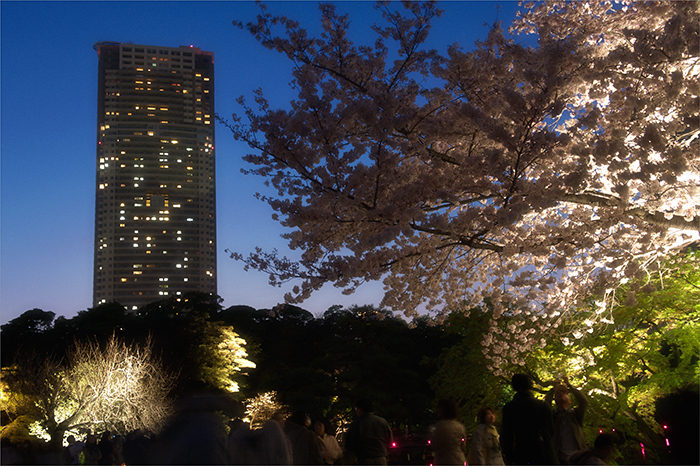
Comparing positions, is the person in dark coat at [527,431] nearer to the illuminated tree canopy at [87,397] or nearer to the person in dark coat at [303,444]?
the person in dark coat at [303,444]

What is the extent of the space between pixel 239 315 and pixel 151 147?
6170 cm

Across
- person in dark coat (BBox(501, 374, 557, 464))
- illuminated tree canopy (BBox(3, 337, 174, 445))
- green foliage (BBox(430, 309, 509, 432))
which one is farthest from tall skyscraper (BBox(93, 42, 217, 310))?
person in dark coat (BBox(501, 374, 557, 464))

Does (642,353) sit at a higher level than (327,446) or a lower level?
higher

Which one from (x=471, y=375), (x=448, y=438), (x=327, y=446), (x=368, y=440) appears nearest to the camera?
(x=448, y=438)

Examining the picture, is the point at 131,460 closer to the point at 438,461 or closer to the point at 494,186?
the point at 438,461

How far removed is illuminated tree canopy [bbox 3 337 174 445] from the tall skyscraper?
207 feet

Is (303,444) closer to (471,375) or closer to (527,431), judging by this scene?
(527,431)

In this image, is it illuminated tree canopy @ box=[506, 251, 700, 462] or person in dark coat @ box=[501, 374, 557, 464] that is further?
illuminated tree canopy @ box=[506, 251, 700, 462]

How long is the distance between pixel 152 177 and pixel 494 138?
87.9 metres

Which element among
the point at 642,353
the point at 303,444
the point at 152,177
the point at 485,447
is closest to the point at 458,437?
the point at 485,447

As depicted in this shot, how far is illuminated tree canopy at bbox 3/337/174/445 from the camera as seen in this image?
643 inches

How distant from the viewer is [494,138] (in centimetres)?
502

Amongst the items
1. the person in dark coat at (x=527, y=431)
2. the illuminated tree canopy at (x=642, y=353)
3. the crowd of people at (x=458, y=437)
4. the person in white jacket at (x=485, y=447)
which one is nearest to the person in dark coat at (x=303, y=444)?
the crowd of people at (x=458, y=437)

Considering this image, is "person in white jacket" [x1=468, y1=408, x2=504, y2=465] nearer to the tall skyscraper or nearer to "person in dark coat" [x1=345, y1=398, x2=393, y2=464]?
"person in dark coat" [x1=345, y1=398, x2=393, y2=464]
